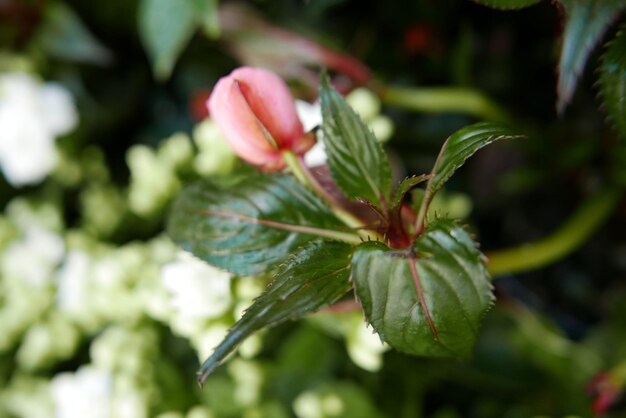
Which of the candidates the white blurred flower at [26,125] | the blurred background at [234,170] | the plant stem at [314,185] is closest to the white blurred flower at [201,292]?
the blurred background at [234,170]

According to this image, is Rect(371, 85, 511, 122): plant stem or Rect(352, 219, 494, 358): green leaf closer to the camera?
Rect(352, 219, 494, 358): green leaf

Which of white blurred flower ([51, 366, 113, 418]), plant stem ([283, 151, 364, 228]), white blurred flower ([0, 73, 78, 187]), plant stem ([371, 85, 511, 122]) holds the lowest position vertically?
white blurred flower ([51, 366, 113, 418])

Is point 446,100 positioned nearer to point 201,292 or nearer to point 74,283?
point 201,292

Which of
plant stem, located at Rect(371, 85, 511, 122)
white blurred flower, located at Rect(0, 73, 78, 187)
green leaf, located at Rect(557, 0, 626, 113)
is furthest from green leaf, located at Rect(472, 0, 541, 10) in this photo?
white blurred flower, located at Rect(0, 73, 78, 187)

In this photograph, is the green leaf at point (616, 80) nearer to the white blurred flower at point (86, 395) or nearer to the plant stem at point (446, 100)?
the plant stem at point (446, 100)

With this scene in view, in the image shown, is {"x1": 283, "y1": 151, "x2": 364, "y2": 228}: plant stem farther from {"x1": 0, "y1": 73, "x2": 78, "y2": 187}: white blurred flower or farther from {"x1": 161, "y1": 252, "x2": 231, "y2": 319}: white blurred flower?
{"x1": 0, "y1": 73, "x2": 78, "y2": 187}: white blurred flower

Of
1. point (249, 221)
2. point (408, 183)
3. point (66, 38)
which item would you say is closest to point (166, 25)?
point (66, 38)

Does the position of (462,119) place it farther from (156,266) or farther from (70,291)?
(70,291)
